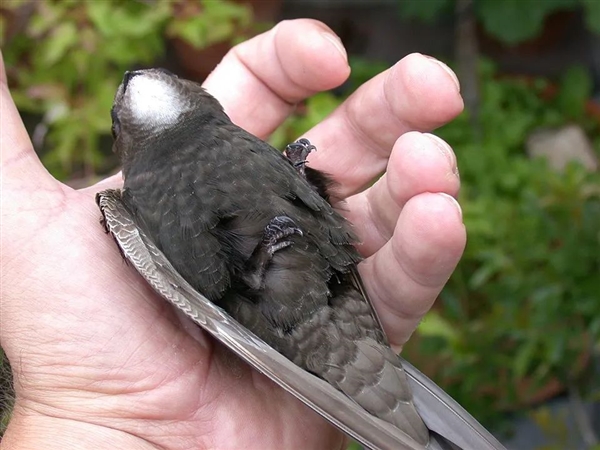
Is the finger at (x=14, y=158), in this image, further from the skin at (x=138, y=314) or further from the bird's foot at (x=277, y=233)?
the bird's foot at (x=277, y=233)

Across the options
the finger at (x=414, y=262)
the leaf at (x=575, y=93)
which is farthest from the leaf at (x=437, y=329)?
the leaf at (x=575, y=93)

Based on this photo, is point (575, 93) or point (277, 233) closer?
point (277, 233)

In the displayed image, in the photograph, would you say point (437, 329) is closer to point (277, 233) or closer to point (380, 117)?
point (380, 117)

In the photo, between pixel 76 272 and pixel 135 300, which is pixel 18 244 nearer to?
pixel 76 272

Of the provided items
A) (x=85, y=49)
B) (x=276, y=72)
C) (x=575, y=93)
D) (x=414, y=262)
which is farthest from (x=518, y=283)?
(x=575, y=93)

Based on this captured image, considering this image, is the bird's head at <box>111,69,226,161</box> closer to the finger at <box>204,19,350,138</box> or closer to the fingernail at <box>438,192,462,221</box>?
the finger at <box>204,19,350,138</box>

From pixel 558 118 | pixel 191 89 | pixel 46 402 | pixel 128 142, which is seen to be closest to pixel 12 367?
pixel 46 402
